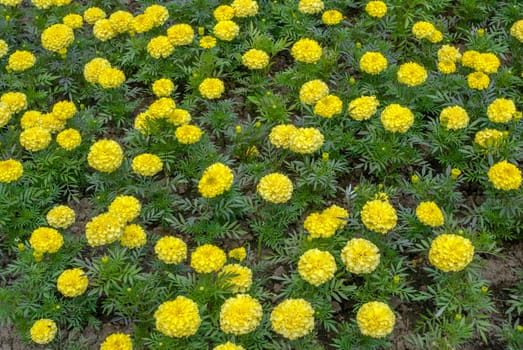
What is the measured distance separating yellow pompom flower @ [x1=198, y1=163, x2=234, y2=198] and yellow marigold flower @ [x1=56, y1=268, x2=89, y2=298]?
1.02 m

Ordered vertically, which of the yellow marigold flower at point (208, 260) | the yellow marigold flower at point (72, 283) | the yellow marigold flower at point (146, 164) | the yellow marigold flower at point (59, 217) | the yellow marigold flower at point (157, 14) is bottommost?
the yellow marigold flower at point (72, 283)

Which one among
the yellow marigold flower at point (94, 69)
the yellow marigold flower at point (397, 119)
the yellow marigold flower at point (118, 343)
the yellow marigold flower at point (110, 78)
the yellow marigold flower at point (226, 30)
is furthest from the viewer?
the yellow marigold flower at point (226, 30)

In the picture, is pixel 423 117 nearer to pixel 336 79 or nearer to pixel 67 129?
pixel 336 79

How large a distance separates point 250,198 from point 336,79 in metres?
1.64

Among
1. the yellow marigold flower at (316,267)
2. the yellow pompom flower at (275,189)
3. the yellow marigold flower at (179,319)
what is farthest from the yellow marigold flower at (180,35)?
the yellow marigold flower at (179,319)

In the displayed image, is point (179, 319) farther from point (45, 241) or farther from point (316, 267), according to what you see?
point (45, 241)

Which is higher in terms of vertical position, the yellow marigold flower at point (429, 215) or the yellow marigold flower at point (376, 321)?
the yellow marigold flower at point (429, 215)

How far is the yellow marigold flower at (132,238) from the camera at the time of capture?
13.5ft

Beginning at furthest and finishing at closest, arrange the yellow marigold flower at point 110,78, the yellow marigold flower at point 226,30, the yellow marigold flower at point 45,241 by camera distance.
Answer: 1. the yellow marigold flower at point 226,30
2. the yellow marigold flower at point 110,78
3. the yellow marigold flower at point 45,241

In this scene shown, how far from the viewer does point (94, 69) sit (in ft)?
17.0

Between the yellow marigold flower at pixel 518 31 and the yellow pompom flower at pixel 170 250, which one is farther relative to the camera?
the yellow marigold flower at pixel 518 31

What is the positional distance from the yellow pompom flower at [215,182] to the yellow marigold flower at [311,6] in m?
2.13

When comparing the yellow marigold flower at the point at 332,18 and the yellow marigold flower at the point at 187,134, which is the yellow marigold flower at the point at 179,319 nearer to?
the yellow marigold flower at the point at 187,134

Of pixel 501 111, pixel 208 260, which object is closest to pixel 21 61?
pixel 208 260
